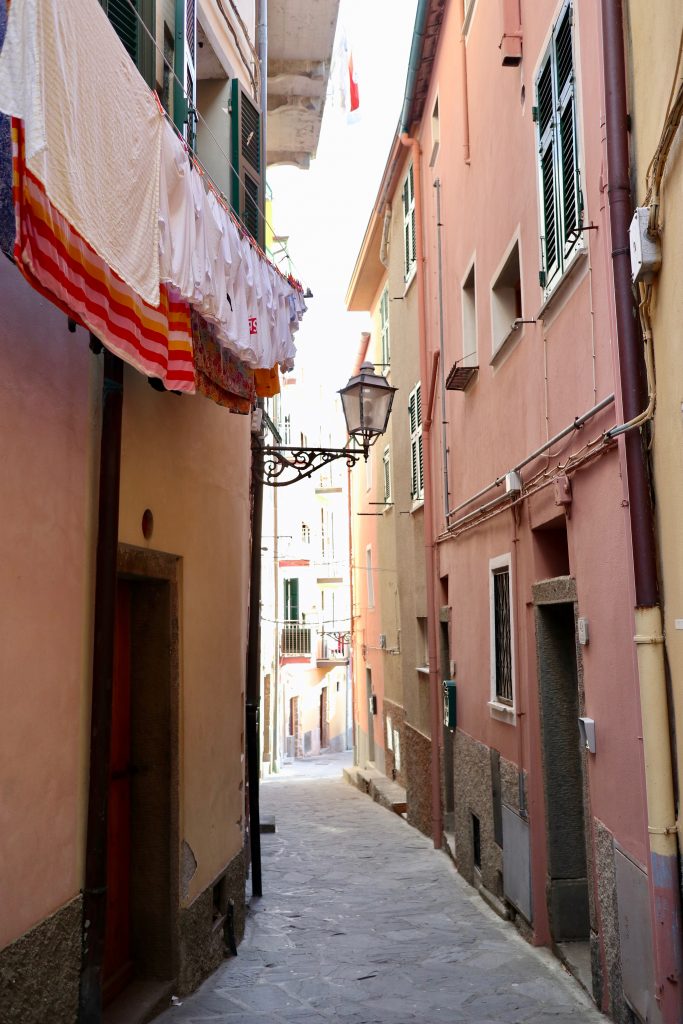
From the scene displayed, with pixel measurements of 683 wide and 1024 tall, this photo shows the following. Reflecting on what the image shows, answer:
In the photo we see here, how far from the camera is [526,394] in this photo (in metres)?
8.16

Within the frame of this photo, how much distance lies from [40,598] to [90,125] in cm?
201

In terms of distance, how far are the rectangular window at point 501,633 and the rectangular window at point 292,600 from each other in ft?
92.4

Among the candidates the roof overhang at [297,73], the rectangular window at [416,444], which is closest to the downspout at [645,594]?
the roof overhang at [297,73]

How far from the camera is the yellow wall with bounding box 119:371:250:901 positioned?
20.2 feet

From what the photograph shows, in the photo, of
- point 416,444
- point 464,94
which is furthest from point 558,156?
point 416,444

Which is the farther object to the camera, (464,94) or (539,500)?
(464,94)

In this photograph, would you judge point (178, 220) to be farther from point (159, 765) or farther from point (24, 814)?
point (159, 765)

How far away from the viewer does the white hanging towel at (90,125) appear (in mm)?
3371

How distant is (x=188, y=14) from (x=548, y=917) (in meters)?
7.22

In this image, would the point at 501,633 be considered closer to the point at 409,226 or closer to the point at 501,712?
the point at 501,712

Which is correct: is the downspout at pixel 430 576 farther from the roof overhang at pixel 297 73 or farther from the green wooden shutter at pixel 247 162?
the green wooden shutter at pixel 247 162

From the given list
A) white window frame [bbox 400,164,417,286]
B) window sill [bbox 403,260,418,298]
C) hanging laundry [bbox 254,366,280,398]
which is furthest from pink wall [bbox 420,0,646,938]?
hanging laundry [bbox 254,366,280,398]

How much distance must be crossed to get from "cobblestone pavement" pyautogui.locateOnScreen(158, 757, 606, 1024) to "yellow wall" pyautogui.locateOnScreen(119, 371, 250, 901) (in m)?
0.82

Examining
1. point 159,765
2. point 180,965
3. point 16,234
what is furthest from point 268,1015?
point 16,234
